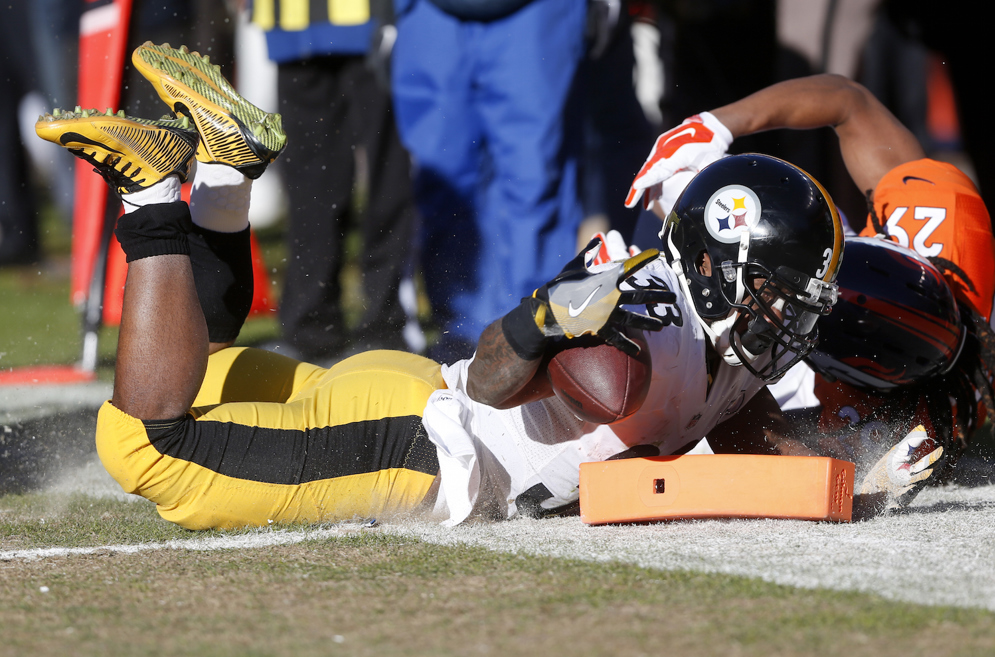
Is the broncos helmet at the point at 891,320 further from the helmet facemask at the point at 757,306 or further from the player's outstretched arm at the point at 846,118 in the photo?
the player's outstretched arm at the point at 846,118

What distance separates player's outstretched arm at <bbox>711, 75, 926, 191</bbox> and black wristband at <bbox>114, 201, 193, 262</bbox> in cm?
161

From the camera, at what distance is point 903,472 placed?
256 centimetres

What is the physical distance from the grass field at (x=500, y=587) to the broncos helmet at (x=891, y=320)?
1.24 feet

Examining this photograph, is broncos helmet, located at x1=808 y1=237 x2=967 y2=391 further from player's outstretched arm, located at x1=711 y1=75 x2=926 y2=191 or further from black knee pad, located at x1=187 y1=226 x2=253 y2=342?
black knee pad, located at x1=187 y1=226 x2=253 y2=342

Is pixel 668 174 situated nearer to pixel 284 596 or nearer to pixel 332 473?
pixel 332 473

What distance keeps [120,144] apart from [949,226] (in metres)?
2.21

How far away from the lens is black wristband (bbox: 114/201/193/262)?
240 centimetres

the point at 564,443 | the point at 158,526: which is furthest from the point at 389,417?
the point at 158,526

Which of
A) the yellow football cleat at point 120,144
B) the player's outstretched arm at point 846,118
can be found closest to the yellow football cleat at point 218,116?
the yellow football cleat at point 120,144

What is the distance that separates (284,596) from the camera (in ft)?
6.01

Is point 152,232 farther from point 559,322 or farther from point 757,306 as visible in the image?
point 757,306

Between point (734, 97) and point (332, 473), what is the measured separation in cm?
411

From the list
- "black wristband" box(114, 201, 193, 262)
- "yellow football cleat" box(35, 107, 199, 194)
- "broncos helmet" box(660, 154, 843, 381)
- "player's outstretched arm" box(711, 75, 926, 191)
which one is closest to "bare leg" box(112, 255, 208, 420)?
"black wristband" box(114, 201, 193, 262)

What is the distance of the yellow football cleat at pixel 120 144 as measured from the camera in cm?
240
